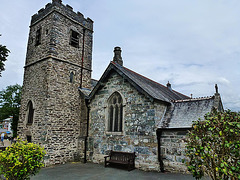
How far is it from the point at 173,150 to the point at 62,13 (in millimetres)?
13077

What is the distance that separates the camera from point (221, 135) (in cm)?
444

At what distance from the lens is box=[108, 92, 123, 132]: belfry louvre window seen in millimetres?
11430

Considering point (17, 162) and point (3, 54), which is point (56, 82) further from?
point (17, 162)

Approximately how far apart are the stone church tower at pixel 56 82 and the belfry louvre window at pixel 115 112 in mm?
2651

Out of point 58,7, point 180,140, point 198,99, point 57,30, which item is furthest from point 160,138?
point 58,7

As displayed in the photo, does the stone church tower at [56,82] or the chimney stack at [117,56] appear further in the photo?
the chimney stack at [117,56]

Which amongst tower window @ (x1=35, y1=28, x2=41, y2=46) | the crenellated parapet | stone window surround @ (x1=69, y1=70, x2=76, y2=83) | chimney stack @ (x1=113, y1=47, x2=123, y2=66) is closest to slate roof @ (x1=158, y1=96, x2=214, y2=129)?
chimney stack @ (x1=113, y1=47, x2=123, y2=66)

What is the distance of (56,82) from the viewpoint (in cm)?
1273

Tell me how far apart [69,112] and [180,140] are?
26.9 feet

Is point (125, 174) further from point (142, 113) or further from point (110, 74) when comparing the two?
point (110, 74)

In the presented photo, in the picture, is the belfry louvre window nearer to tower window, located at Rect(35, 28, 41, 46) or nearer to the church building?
the church building

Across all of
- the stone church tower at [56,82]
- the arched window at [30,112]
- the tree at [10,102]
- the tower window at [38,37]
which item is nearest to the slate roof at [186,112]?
the stone church tower at [56,82]

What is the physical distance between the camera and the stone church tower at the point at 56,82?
11914 mm

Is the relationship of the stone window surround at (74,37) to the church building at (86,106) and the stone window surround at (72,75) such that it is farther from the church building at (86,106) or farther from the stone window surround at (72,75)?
the stone window surround at (72,75)
